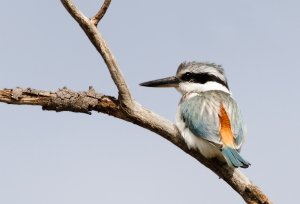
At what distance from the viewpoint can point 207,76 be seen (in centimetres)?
501

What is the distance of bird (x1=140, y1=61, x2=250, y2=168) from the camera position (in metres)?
4.04

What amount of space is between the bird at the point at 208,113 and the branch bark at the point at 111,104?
0.12 metres

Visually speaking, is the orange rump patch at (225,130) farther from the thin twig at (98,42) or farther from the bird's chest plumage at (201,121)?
the thin twig at (98,42)

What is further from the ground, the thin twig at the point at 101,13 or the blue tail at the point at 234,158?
the thin twig at the point at 101,13

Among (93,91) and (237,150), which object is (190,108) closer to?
(237,150)

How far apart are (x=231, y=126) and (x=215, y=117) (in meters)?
0.16

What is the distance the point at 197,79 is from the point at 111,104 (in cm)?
135

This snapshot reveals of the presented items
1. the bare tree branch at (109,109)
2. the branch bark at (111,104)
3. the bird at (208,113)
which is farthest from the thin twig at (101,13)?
the bird at (208,113)

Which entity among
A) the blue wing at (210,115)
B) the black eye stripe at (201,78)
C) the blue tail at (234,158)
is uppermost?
the black eye stripe at (201,78)

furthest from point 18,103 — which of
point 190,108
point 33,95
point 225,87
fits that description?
point 225,87

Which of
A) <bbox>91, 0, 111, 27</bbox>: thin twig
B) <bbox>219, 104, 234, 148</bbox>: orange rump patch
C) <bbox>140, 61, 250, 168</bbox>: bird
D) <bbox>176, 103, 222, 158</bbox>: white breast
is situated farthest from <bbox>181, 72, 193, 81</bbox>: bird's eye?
<bbox>91, 0, 111, 27</bbox>: thin twig

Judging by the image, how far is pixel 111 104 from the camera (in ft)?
13.2

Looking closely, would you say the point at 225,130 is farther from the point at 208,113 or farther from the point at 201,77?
the point at 201,77

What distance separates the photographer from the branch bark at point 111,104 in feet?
12.6
